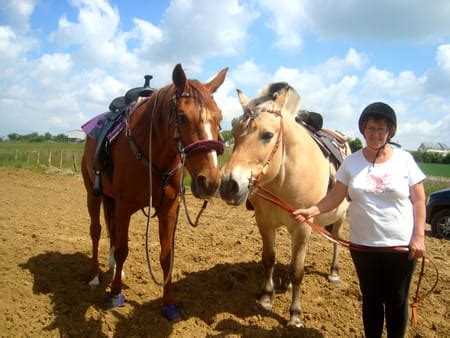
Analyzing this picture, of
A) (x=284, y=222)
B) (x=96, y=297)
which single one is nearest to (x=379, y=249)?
(x=284, y=222)

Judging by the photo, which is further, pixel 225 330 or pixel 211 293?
pixel 211 293

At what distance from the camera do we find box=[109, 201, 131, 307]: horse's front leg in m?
3.27

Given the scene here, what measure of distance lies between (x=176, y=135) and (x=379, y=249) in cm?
172

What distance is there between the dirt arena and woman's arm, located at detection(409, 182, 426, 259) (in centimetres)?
140

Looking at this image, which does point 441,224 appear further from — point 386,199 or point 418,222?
point 386,199

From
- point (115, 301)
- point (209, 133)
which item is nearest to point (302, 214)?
point (209, 133)

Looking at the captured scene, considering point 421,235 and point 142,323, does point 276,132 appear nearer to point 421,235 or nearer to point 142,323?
point 421,235

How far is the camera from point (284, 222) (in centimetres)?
347

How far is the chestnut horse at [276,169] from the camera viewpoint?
9.04ft

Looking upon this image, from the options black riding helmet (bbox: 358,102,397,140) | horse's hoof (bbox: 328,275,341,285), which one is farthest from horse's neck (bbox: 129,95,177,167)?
horse's hoof (bbox: 328,275,341,285)

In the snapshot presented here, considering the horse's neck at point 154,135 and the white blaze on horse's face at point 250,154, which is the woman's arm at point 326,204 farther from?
the horse's neck at point 154,135

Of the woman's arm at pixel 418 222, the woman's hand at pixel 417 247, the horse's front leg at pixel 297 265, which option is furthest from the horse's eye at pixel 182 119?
the woman's hand at pixel 417 247

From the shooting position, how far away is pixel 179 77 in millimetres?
2756

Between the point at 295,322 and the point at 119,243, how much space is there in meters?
1.90
